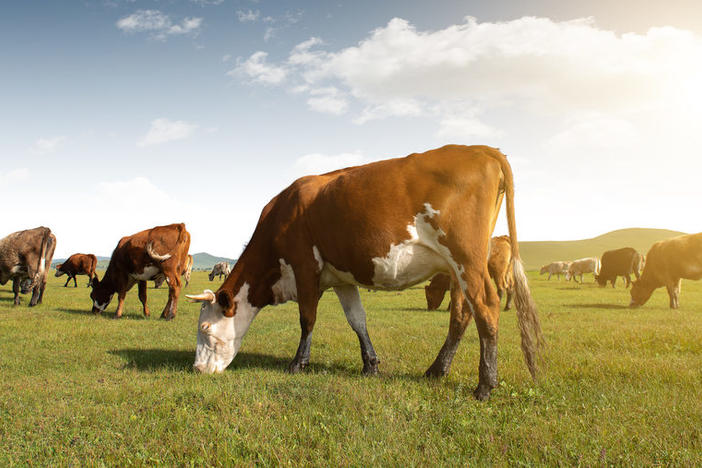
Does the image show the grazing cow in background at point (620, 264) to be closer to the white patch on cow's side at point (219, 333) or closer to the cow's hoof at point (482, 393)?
the cow's hoof at point (482, 393)

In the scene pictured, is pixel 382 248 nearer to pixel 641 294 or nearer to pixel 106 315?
pixel 106 315

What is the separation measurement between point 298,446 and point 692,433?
3461 mm

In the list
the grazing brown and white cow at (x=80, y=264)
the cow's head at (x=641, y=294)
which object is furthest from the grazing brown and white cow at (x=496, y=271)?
the grazing brown and white cow at (x=80, y=264)

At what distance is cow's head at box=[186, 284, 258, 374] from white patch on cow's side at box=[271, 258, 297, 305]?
0.46 m

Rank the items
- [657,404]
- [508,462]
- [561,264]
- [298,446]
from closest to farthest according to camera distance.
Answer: [508,462], [298,446], [657,404], [561,264]

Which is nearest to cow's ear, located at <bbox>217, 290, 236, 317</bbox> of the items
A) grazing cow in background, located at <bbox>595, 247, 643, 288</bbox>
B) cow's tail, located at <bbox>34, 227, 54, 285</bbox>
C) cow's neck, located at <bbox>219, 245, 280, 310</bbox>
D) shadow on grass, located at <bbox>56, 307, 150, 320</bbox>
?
cow's neck, located at <bbox>219, 245, 280, 310</bbox>

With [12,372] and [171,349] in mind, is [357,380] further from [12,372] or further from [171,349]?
[12,372]

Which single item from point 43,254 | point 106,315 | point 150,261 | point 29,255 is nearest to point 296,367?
point 150,261

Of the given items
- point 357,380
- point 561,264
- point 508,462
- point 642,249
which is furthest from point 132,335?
point 642,249

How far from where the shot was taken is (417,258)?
18.3 ft

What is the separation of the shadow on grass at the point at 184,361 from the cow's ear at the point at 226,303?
893mm

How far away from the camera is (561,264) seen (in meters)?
50.2

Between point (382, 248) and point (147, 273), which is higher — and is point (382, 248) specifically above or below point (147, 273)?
above

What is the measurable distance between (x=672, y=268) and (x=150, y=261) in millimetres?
21108
